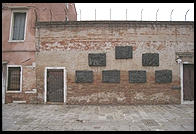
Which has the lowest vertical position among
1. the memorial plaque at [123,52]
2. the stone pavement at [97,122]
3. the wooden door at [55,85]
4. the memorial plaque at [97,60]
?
the stone pavement at [97,122]

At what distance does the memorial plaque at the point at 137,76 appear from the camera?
1093 centimetres

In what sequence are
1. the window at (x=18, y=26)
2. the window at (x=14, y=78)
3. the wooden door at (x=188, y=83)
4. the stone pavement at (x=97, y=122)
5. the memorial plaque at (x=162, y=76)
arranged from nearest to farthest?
the stone pavement at (x=97, y=122)
the memorial plaque at (x=162, y=76)
the wooden door at (x=188, y=83)
the window at (x=14, y=78)
the window at (x=18, y=26)

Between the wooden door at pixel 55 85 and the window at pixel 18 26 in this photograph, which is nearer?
the wooden door at pixel 55 85

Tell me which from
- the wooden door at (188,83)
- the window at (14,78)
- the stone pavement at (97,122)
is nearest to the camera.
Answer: the stone pavement at (97,122)

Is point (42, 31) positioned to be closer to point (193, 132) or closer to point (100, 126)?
point (100, 126)

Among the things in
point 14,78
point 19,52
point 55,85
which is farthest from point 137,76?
point 14,78

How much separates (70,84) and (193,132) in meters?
7.08

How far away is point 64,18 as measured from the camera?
14.9 m

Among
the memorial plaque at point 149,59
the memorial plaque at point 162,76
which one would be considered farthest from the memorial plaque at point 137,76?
the memorial plaque at point 162,76

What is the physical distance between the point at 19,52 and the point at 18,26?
1836 millimetres

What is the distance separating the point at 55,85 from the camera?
11.2m

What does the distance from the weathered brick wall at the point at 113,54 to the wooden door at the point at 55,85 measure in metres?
0.40

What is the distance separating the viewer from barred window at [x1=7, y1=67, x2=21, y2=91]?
37.2 ft

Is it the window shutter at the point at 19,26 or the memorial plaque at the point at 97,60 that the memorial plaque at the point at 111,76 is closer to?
the memorial plaque at the point at 97,60
